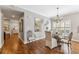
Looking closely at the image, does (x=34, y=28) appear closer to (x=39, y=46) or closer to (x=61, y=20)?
(x=39, y=46)

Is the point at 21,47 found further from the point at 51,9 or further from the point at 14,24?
the point at 51,9

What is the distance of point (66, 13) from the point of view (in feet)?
7.59

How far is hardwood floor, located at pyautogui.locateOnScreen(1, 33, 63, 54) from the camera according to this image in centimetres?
230

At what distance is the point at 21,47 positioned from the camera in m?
2.37

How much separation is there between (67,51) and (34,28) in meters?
1.00

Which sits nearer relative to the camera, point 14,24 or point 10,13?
point 10,13

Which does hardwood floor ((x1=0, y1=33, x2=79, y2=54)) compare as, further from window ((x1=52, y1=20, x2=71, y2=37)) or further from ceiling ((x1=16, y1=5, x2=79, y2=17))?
ceiling ((x1=16, y1=5, x2=79, y2=17))

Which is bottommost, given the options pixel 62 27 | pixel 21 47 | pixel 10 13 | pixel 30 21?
pixel 21 47

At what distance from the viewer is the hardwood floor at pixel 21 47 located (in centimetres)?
230

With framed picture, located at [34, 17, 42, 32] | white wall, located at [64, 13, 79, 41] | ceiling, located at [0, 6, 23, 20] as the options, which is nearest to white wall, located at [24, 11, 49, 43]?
framed picture, located at [34, 17, 42, 32]

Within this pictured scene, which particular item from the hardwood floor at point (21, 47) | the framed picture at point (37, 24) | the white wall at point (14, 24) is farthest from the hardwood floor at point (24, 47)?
the framed picture at point (37, 24)

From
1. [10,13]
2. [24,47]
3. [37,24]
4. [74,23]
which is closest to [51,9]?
[37,24]

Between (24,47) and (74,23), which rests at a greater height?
(74,23)
